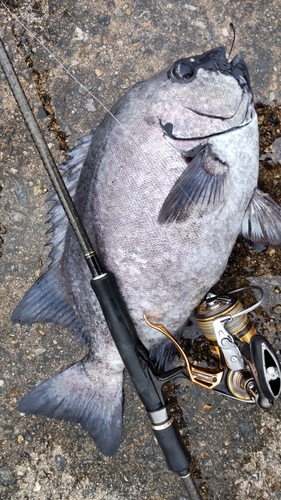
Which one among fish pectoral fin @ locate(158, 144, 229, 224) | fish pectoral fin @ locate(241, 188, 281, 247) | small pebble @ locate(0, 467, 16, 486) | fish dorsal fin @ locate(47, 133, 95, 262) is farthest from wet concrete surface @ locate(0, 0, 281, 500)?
fish pectoral fin @ locate(158, 144, 229, 224)

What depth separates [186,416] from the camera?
2.66m

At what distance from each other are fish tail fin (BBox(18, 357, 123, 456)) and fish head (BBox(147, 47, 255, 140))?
1139mm

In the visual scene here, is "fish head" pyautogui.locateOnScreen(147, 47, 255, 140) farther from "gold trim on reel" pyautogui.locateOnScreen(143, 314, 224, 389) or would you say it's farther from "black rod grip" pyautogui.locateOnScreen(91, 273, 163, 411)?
"gold trim on reel" pyautogui.locateOnScreen(143, 314, 224, 389)

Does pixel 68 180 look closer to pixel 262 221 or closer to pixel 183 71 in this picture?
pixel 183 71

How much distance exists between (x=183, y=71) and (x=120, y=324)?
1.09m

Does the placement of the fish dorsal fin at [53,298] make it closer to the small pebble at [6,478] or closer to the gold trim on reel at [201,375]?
the gold trim on reel at [201,375]

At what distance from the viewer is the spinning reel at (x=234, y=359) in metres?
2.00

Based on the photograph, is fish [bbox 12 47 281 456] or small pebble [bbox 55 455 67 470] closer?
fish [bbox 12 47 281 456]

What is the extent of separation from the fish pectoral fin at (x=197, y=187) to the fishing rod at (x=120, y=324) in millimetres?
344

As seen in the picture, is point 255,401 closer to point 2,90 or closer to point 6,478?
point 6,478

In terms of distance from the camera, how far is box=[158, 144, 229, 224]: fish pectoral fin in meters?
2.09

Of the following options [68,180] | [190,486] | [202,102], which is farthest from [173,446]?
[202,102]

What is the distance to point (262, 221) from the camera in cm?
237

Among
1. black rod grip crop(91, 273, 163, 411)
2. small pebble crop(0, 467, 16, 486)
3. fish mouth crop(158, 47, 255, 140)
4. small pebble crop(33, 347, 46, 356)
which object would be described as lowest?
small pebble crop(0, 467, 16, 486)
